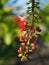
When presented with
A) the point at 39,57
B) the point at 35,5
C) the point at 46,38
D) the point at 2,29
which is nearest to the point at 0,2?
the point at 2,29

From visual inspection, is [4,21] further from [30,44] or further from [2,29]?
[30,44]

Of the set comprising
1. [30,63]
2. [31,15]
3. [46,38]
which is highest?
[31,15]

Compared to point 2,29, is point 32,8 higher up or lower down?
higher up

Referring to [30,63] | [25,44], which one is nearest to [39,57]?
[30,63]

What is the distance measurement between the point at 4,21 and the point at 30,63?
290 cm

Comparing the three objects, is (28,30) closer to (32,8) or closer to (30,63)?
(32,8)

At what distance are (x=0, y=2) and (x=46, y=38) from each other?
28cm

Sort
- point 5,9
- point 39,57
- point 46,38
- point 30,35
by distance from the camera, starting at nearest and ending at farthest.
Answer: point 30,35 < point 46,38 < point 5,9 < point 39,57

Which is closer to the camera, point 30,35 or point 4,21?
point 30,35

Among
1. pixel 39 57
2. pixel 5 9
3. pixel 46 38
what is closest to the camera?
pixel 46 38

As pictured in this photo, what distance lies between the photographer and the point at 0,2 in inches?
47.7

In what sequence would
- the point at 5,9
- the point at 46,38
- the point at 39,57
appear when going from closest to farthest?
the point at 46,38 → the point at 5,9 → the point at 39,57

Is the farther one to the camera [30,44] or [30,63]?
[30,63]

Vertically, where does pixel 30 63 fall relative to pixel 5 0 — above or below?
below
